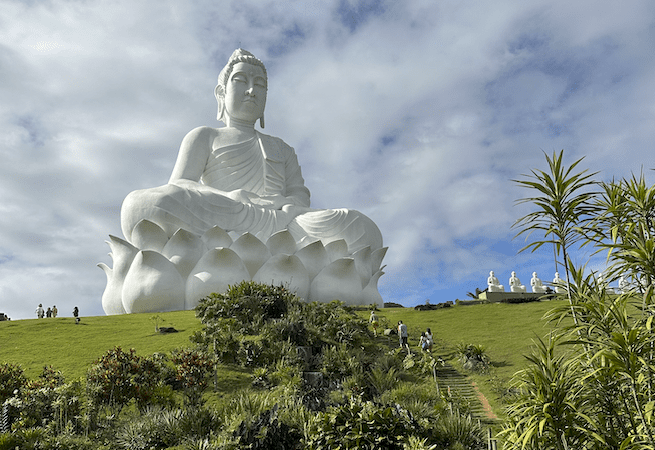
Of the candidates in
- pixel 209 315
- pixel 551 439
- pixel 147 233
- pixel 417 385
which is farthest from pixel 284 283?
pixel 551 439

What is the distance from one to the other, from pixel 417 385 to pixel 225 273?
787 cm

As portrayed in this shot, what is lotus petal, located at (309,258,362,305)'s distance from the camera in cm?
1775

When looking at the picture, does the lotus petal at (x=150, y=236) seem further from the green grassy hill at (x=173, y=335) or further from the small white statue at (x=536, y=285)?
the small white statue at (x=536, y=285)

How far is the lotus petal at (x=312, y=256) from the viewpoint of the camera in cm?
1803

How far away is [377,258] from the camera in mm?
19594

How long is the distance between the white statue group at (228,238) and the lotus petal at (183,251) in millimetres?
33

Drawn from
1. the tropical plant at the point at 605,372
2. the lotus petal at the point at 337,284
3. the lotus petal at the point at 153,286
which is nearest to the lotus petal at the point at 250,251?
the lotus petal at the point at 337,284

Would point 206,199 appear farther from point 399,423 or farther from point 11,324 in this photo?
point 399,423

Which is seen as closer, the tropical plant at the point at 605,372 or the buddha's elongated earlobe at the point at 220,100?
the tropical plant at the point at 605,372

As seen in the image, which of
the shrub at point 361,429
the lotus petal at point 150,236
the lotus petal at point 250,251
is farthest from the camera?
the lotus petal at point 250,251

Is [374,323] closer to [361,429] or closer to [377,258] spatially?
[377,258]

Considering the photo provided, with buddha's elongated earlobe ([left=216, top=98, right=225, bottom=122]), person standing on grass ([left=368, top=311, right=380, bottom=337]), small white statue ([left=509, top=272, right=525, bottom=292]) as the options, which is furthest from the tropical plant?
small white statue ([left=509, top=272, right=525, bottom=292])

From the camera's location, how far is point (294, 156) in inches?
902

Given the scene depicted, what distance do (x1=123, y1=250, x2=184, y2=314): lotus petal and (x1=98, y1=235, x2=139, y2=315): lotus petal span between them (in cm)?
91
